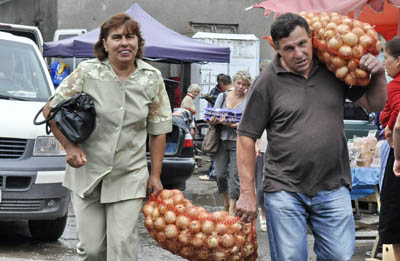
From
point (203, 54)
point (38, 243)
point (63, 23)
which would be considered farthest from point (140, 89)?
point (63, 23)

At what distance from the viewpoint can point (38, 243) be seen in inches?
299

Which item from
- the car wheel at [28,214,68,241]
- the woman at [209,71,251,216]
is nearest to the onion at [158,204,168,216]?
the car wheel at [28,214,68,241]

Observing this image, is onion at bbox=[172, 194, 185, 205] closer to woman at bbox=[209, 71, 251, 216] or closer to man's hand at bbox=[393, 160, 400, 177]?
man's hand at bbox=[393, 160, 400, 177]

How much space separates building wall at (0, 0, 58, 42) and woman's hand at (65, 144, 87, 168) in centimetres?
1946

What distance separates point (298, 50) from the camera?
418cm

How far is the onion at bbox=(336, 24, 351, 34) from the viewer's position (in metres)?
4.20

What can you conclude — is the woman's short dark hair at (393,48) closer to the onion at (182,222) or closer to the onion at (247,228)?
the onion at (247,228)

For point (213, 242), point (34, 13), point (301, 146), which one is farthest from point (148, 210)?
point (34, 13)

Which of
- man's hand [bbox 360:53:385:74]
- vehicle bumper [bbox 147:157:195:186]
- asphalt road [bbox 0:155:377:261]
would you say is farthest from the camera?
vehicle bumper [bbox 147:157:195:186]

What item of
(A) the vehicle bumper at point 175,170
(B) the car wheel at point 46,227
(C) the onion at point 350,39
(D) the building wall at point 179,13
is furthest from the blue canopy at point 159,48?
(C) the onion at point 350,39

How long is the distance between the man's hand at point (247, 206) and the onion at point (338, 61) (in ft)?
3.00

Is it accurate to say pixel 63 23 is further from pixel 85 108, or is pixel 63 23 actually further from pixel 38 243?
pixel 85 108

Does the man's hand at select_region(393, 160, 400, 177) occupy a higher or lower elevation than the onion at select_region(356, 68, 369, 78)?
lower

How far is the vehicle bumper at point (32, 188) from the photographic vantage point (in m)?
6.64
